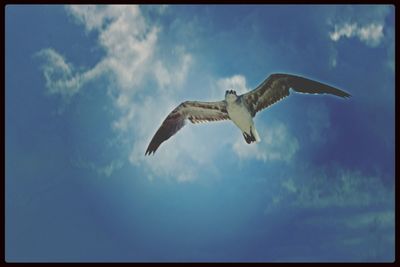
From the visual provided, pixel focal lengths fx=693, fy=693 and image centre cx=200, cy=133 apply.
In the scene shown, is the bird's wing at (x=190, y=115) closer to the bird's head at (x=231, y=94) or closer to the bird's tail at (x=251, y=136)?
the bird's head at (x=231, y=94)

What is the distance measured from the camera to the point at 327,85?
11.7 metres

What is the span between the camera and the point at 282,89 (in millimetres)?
11656

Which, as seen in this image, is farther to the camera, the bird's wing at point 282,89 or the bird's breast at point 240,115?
the bird's breast at point 240,115

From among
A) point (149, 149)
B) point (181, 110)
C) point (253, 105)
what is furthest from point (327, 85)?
point (149, 149)

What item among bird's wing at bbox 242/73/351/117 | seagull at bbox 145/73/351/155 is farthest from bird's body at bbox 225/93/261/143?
bird's wing at bbox 242/73/351/117

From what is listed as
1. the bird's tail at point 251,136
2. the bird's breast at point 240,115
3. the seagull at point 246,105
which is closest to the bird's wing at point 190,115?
the seagull at point 246,105

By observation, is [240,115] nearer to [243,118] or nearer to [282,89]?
[243,118]

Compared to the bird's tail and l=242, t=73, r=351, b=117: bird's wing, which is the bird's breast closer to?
the bird's tail

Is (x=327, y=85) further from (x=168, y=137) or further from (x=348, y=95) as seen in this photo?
(x=168, y=137)

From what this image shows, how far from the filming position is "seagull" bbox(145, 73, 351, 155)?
11.6 metres

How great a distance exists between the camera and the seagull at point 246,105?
11609 millimetres

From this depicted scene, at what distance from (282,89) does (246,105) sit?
0.67 metres

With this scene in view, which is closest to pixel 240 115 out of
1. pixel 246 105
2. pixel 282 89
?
pixel 246 105

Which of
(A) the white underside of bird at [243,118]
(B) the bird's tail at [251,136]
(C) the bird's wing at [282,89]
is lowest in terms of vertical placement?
(B) the bird's tail at [251,136]
